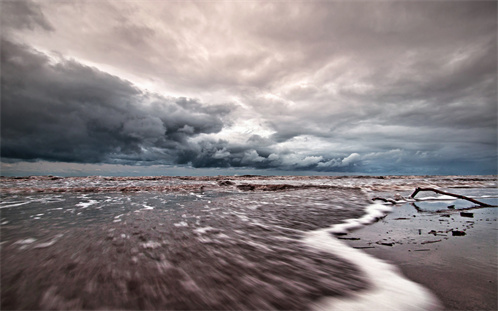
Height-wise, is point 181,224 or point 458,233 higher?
point 458,233

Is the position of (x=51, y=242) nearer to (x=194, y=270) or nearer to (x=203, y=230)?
(x=203, y=230)

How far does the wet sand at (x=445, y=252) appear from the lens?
2135 millimetres

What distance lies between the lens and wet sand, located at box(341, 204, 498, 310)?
2135 millimetres

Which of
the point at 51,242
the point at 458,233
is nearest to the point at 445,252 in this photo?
the point at 458,233

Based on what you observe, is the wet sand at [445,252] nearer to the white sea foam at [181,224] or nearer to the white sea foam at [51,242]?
the white sea foam at [181,224]

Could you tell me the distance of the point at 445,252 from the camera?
127 inches

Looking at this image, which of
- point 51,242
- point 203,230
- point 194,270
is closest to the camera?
point 194,270

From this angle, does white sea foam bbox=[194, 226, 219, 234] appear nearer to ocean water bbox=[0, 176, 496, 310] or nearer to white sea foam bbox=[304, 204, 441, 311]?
ocean water bbox=[0, 176, 496, 310]

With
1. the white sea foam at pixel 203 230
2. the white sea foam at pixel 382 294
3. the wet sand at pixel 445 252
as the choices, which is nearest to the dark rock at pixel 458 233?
the wet sand at pixel 445 252

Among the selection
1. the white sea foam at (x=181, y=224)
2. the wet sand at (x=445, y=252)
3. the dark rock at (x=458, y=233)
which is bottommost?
the white sea foam at (x=181, y=224)

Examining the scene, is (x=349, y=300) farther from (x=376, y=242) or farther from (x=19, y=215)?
(x=19, y=215)

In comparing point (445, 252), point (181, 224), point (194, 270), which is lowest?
point (181, 224)

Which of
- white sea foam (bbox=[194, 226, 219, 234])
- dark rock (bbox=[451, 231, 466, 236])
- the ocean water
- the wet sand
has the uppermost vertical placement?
dark rock (bbox=[451, 231, 466, 236])

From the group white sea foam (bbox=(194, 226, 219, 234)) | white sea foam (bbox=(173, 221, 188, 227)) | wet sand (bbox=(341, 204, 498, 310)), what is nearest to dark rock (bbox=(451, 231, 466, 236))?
wet sand (bbox=(341, 204, 498, 310))
